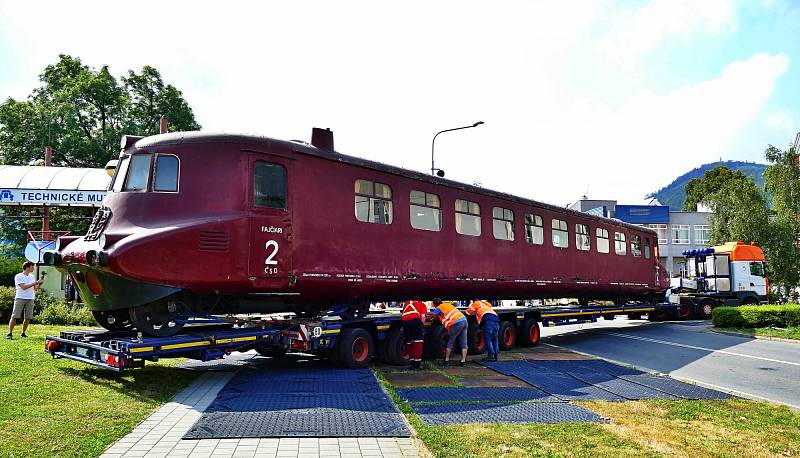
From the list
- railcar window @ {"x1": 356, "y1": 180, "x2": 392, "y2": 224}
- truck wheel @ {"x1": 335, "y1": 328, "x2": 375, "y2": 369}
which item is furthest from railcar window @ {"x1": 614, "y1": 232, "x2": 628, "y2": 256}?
truck wheel @ {"x1": 335, "y1": 328, "x2": 375, "y2": 369}

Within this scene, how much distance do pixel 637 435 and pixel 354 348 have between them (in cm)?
541

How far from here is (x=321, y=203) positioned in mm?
9914

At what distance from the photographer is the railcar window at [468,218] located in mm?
13086

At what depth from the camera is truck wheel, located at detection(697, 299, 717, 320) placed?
85.5 feet

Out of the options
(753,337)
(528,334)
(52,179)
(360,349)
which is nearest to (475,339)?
(528,334)

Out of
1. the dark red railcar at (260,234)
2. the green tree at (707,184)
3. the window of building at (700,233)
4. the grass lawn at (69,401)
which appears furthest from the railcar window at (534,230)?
the green tree at (707,184)

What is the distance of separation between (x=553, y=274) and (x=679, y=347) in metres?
3.59

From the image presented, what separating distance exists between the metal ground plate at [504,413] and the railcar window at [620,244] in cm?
1313

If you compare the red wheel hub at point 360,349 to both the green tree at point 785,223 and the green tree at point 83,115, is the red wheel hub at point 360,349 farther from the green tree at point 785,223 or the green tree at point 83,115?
the green tree at point 785,223

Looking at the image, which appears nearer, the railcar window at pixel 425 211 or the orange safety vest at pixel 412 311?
the orange safety vest at pixel 412 311

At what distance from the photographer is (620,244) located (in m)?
20.4

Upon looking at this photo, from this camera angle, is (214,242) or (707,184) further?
(707,184)

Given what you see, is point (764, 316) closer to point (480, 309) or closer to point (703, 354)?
point (703, 354)

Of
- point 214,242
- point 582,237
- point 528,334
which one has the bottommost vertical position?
point 528,334
